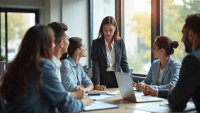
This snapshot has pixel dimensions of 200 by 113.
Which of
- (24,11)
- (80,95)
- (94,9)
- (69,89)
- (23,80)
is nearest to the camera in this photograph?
(23,80)

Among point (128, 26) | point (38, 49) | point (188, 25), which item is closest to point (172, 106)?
point (188, 25)

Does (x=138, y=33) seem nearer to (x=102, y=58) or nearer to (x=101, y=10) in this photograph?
(x=102, y=58)

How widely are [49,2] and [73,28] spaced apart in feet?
3.31

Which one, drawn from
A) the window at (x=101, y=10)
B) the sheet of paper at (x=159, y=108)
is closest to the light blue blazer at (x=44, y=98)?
the sheet of paper at (x=159, y=108)

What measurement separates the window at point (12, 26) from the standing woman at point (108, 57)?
184 inches

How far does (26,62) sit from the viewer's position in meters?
1.32

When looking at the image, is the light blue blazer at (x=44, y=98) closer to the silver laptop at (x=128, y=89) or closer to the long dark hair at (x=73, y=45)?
the silver laptop at (x=128, y=89)

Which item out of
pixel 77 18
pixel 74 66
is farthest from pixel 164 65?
pixel 77 18

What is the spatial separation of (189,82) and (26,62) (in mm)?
1015

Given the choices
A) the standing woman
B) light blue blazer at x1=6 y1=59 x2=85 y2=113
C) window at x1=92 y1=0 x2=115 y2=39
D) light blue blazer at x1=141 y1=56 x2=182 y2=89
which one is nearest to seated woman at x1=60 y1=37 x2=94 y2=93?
the standing woman

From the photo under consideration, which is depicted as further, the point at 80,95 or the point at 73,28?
the point at 73,28

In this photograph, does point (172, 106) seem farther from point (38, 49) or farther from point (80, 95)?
point (38, 49)

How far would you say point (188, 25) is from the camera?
1.54 metres

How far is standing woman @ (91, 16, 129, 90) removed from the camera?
3070 mm
